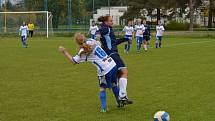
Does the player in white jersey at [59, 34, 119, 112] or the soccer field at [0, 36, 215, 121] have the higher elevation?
the player in white jersey at [59, 34, 119, 112]

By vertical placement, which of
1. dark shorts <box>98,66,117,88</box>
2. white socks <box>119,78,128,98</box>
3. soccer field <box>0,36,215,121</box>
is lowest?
soccer field <box>0,36,215,121</box>

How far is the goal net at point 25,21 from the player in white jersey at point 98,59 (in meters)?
45.4

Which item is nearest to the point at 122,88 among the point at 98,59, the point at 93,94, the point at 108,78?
the point at 108,78

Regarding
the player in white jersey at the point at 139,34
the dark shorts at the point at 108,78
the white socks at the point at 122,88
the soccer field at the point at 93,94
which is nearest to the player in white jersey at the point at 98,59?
the dark shorts at the point at 108,78

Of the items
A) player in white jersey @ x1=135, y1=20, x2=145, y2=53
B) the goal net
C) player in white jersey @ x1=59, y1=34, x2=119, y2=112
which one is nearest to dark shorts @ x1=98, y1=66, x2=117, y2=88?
player in white jersey @ x1=59, y1=34, x2=119, y2=112

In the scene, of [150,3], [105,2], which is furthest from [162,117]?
[150,3]

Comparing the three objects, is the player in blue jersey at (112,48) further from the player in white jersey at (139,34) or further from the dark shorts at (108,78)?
the player in white jersey at (139,34)

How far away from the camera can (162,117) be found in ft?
21.2

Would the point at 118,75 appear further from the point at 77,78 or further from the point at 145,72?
the point at 145,72

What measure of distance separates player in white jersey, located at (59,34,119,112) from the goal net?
149 ft

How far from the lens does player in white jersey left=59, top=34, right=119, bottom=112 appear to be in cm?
921

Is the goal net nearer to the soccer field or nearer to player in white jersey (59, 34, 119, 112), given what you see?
the soccer field

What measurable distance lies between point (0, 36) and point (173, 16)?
3918cm

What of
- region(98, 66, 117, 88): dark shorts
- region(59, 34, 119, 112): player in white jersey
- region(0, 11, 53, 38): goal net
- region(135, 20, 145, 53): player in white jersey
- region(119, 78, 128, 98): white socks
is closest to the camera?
region(59, 34, 119, 112): player in white jersey
